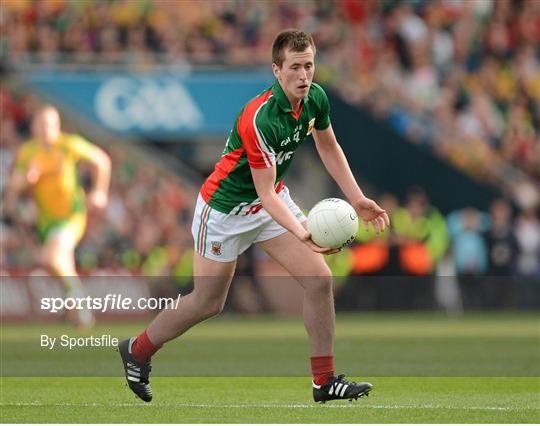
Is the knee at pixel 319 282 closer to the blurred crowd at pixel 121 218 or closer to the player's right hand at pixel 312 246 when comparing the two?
the player's right hand at pixel 312 246

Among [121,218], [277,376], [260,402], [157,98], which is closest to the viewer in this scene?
[260,402]

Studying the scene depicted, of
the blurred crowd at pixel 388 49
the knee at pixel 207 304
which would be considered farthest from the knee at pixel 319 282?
the blurred crowd at pixel 388 49

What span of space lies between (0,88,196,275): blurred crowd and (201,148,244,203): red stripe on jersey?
467 inches

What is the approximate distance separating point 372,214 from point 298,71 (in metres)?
1.17

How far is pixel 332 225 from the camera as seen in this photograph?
9.02 metres

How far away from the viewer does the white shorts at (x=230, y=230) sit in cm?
965

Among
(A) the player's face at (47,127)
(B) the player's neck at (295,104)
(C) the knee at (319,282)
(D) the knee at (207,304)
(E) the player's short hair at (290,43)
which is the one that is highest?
(E) the player's short hair at (290,43)

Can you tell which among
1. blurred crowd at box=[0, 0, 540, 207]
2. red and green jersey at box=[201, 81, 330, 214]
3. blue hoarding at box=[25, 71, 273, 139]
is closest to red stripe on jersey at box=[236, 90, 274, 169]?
red and green jersey at box=[201, 81, 330, 214]

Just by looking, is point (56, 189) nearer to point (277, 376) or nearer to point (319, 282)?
point (277, 376)

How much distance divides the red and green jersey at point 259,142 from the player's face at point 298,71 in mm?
112

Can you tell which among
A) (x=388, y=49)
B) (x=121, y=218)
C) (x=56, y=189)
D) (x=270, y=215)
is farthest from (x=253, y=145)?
(x=388, y=49)

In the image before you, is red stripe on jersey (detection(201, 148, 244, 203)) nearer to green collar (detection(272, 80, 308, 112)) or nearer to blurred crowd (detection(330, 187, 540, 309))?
green collar (detection(272, 80, 308, 112))

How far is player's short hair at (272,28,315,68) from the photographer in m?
9.15

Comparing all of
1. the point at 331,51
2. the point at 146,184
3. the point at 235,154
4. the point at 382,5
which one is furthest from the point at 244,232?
the point at 382,5
